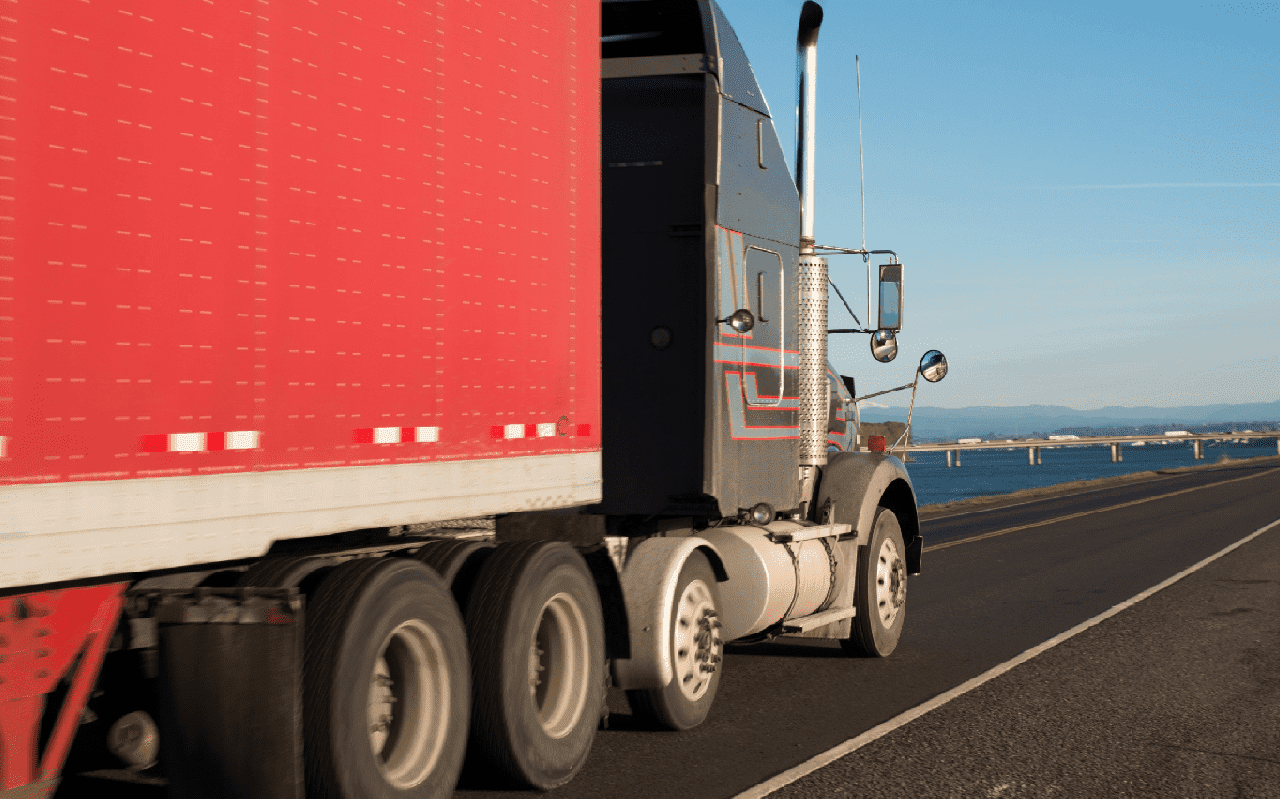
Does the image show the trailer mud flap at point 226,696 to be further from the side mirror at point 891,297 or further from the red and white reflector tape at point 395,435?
the side mirror at point 891,297

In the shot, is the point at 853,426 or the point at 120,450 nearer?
the point at 120,450

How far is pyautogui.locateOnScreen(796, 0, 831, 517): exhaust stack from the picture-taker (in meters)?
9.78

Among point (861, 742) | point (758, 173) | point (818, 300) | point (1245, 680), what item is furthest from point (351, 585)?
point (1245, 680)

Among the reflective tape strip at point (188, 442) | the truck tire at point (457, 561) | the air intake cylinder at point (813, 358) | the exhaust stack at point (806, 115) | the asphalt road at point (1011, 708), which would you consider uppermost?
the exhaust stack at point (806, 115)

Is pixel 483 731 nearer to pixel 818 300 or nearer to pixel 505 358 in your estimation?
pixel 505 358

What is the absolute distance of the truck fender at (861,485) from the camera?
10000 millimetres

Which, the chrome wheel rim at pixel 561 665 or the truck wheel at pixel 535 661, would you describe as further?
the chrome wheel rim at pixel 561 665

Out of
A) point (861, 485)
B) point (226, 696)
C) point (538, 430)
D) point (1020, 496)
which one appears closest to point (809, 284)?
point (861, 485)

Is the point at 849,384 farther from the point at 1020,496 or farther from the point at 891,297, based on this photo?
the point at 1020,496

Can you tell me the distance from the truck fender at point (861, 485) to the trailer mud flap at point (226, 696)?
19.6 feet

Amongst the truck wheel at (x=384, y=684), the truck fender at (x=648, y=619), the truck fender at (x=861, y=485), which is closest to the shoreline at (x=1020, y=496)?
the truck fender at (x=861, y=485)

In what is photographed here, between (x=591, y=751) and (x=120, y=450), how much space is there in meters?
4.06

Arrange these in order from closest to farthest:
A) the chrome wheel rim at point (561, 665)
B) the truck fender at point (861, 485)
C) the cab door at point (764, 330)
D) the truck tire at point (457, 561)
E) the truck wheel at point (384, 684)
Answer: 1. the truck wheel at point (384, 684)
2. the truck tire at point (457, 561)
3. the chrome wheel rim at point (561, 665)
4. the cab door at point (764, 330)
5. the truck fender at point (861, 485)

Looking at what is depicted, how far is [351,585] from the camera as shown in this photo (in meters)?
4.94
